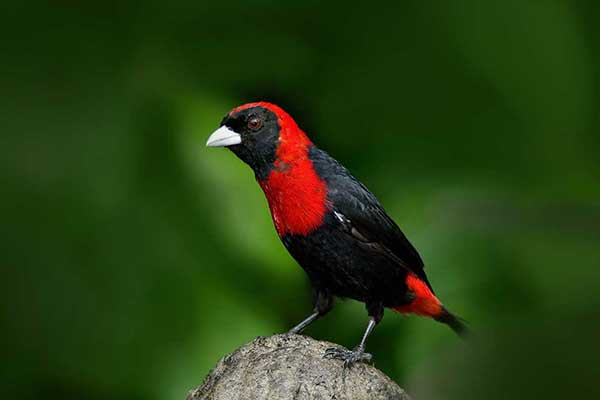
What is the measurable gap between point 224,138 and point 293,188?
0.34 meters

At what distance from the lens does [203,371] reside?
447 cm

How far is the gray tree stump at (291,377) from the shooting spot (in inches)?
95.0

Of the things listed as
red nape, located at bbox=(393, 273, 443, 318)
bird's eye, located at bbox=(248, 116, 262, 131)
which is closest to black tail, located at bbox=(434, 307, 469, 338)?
red nape, located at bbox=(393, 273, 443, 318)

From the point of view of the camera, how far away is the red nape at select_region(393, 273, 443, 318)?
145 inches

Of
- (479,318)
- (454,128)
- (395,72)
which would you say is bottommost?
(479,318)

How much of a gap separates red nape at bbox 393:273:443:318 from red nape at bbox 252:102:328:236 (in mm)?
583

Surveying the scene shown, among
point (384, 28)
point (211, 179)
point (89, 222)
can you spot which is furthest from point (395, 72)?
point (89, 222)

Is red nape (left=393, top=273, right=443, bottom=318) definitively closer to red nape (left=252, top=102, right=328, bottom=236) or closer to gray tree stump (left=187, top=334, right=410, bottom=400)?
red nape (left=252, top=102, right=328, bottom=236)

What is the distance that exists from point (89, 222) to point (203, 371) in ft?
3.57

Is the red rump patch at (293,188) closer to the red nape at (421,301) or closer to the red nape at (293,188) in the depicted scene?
the red nape at (293,188)

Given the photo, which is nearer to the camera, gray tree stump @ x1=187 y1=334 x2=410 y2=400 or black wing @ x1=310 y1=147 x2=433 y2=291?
gray tree stump @ x1=187 y1=334 x2=410 y2=400

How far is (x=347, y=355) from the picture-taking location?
2633 mm

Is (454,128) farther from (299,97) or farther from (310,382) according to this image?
(310,382)

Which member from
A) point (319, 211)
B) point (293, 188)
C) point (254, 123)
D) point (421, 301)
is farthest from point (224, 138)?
point (421, 301)
